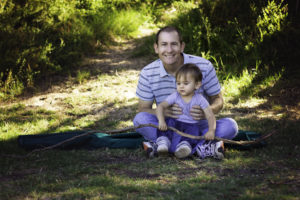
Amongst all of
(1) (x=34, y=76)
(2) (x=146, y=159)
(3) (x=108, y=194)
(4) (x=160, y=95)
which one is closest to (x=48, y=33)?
(1) (x=34, y=76)

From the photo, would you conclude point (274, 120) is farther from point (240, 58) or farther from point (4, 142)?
point (4, 142)

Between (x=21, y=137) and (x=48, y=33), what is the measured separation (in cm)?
357

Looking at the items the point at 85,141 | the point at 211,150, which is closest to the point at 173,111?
the point at 211,150

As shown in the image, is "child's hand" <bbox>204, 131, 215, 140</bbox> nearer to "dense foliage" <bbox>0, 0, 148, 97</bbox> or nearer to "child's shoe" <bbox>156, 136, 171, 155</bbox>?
"child's shoe" <bbox>156, 136, 171, 155</bbox>

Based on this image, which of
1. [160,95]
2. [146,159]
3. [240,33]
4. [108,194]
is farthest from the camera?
[240,33]

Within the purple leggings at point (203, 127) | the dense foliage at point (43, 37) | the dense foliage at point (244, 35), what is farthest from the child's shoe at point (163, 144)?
the dense foliage at point (43, 37)

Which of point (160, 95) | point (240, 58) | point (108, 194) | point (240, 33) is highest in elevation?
point (240, 33)

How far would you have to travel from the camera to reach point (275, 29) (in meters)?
6.47

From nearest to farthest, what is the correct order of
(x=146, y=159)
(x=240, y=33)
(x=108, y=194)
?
(x=108, y=194)
(x=146, y=159)
(x=240, y=33)

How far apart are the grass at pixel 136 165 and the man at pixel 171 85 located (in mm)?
252

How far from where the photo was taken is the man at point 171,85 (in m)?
3.88

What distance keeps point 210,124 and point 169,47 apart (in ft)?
2.96

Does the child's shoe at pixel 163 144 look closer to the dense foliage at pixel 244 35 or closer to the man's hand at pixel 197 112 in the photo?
the man's hand at pixel 197 112

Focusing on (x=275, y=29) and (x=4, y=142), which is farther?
(x=275, y=29)
